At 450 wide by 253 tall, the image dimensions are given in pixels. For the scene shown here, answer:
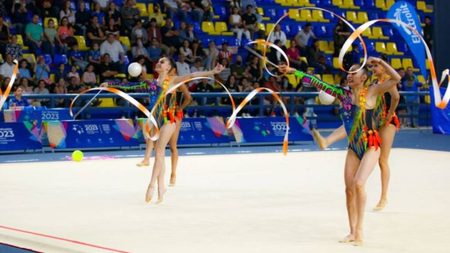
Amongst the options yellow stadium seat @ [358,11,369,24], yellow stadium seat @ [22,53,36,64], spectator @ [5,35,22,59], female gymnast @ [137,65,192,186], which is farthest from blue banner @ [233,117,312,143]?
yellow stadium seat @ [358,11,369,24]

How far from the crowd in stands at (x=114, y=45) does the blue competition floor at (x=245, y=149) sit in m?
1.94

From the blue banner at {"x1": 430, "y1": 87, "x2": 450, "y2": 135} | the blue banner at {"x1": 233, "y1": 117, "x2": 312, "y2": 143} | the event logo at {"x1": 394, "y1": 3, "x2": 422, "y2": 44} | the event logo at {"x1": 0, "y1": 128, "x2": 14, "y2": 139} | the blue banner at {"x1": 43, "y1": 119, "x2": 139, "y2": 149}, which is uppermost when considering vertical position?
the event logo at {"x1": 394, "y1": 3, "x2": 422, "y2": 44}

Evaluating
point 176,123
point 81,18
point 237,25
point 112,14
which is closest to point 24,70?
point 81,18

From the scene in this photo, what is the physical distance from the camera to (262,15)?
29109 mm

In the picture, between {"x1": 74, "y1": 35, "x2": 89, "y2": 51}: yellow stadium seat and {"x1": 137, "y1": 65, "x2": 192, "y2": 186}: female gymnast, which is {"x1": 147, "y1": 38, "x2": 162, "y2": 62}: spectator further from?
{"x1": 137, "y1": 65, "x2": 192, "y2": 186}: female gymnast

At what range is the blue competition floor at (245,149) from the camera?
61.0 feet

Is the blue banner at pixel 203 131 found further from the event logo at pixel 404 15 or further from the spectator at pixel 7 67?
the event logo at pixel 404 15

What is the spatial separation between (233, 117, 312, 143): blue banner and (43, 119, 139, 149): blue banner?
8.47 ft

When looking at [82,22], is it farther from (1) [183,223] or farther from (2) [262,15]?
(1) [183,223]

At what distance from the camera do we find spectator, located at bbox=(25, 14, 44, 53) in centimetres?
2244

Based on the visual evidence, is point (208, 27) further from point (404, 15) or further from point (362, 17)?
point (404, 15)

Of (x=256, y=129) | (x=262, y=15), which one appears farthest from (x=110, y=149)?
(x=262, y=15)

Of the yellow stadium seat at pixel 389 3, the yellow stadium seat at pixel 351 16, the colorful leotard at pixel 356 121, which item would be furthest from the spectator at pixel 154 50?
the colorful leotard at pixel 356 121

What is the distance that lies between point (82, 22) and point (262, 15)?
23.9 feet
